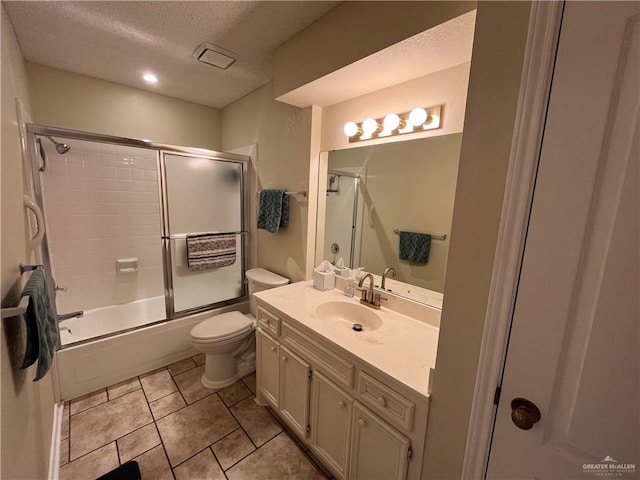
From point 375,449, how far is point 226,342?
1.30m

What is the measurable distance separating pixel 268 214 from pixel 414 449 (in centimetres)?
183

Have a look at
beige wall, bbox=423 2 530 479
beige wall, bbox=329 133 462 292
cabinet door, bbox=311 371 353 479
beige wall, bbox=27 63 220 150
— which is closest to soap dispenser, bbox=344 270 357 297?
A: beige wall, bbox=329 133 462 292

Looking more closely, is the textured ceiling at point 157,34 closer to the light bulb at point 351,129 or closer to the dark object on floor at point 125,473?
the light bulb at point 351,129

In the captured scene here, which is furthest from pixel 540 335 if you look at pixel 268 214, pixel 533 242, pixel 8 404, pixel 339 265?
pixel 268 214

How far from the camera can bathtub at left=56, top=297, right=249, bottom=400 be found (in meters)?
1.94

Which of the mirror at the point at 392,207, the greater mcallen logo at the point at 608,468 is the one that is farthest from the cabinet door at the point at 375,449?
the mirror at the point at 392,207

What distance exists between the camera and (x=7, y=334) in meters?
0.91

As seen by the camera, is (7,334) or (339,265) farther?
(339,265)

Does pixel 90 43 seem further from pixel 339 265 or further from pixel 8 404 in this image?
pixel 339 265

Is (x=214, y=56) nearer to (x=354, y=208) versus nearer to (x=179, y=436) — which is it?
(x=354, y=208)

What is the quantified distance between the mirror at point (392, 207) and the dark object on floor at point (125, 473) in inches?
65.2

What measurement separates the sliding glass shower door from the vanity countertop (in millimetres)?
1157

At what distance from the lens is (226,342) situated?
2004 mm

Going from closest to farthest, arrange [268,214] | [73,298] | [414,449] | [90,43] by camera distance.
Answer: [414,449], [90,43], [268,214], [73,298]
